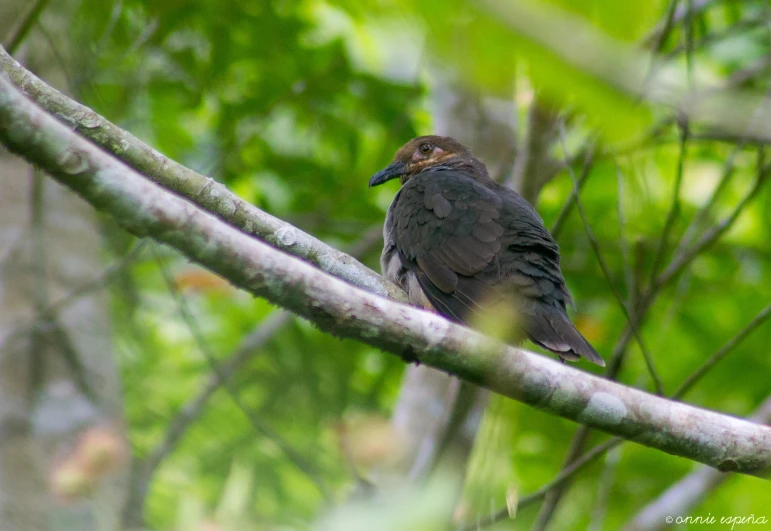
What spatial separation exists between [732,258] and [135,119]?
3.84 m

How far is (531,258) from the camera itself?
3.82 m

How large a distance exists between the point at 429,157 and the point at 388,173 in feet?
0.98

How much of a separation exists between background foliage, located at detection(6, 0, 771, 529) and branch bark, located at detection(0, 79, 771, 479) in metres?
1.73

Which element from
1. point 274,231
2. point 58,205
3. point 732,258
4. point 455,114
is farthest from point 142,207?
point 732,258

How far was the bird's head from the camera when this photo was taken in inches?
194

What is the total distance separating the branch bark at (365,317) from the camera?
65.1 inches

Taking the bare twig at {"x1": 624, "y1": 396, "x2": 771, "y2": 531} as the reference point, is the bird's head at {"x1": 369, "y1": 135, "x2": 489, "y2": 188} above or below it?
above

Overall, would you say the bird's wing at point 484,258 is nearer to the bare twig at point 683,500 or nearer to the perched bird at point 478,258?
the perched bird at point 478,258

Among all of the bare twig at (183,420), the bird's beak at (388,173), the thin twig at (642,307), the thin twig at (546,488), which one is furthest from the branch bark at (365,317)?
the bird's beak at (388,173)

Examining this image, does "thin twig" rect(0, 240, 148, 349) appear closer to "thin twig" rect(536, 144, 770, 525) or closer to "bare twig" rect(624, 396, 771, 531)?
"thin twig" rect(536, 144, 770, 525)

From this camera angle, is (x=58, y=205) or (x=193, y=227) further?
(x=58, y=205)

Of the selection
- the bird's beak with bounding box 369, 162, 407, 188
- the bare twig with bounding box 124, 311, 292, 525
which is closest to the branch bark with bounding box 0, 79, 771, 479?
the bare twig with bounding box 124, 311, 292, 525

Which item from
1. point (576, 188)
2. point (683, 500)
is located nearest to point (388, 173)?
point (576, 188)

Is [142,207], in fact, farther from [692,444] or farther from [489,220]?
[489,220]
